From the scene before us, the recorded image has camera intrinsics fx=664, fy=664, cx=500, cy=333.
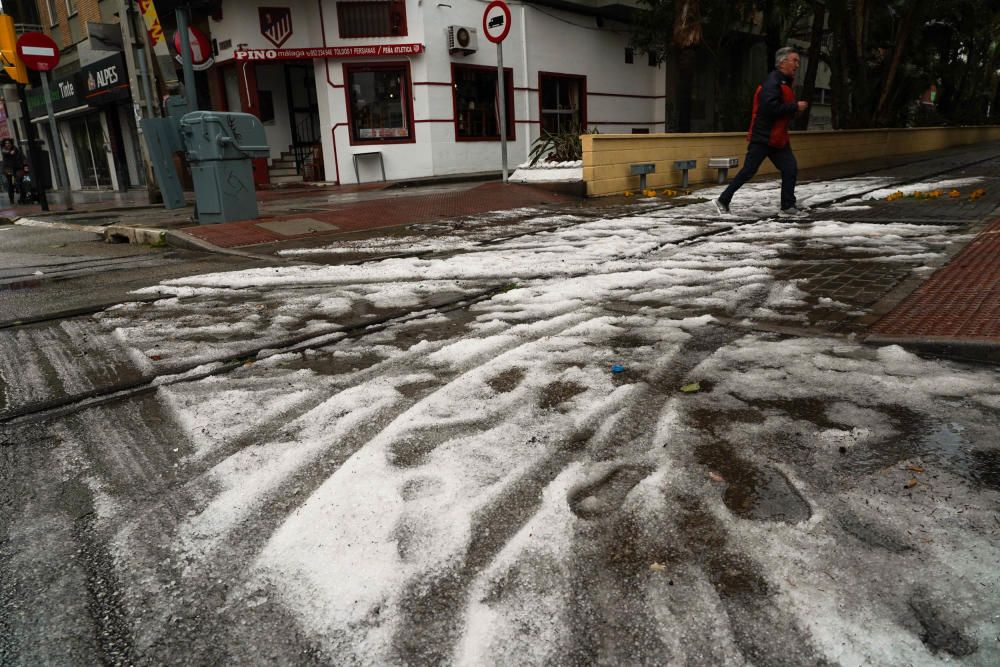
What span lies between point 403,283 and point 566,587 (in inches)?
152

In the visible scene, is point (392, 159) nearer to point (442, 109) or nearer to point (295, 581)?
point (442, 109)

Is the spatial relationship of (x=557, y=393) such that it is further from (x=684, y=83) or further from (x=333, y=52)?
(x=333, y=52)

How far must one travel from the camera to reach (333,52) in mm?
15688

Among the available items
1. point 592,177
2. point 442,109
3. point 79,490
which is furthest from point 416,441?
point 442,109

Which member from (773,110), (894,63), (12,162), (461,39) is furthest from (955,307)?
(12,162)

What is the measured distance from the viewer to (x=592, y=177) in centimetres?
1077

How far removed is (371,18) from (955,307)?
49.8 feet

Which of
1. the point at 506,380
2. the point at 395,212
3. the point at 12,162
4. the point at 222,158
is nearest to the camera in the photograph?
the point at 506,380

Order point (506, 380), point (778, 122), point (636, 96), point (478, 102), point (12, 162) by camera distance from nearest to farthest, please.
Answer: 1. point (506, 380)
2. point (778, 122)
3. point (478, 102)
4. point (12, 162)
5. point (636, 96)

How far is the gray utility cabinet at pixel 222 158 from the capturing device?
26.6 ft

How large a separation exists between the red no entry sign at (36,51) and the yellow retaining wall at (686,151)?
38.4 feet

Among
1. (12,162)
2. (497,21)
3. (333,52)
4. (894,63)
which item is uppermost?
(333,52)

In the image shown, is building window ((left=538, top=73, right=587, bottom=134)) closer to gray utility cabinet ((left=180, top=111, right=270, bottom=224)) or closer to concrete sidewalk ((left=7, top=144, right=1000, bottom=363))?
concrete sidewalk ((left=7, top=144, right=1000, bottom=363))

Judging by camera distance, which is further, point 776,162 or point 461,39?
point 461,39
